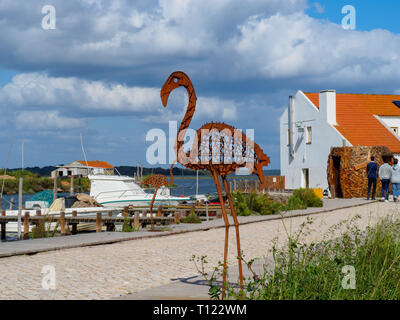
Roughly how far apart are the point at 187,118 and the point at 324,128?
3578 centimetres

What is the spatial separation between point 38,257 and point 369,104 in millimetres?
40263

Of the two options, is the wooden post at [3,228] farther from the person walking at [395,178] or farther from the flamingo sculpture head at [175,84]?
the flamingo sculpture head at [175,84]

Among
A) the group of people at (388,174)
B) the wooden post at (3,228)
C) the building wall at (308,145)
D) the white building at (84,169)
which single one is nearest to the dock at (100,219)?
the wooden post at (3,228)

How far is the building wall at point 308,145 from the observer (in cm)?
4200

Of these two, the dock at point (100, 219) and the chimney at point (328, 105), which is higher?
the chimney at point (328, 105)

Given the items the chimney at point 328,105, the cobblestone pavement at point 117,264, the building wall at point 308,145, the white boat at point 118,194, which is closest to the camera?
the cobblestone pavement at point 117,264

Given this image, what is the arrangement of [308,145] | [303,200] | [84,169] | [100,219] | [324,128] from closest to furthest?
[100,219] → [303,200] → [324,128] → [308,145] → [84,169]

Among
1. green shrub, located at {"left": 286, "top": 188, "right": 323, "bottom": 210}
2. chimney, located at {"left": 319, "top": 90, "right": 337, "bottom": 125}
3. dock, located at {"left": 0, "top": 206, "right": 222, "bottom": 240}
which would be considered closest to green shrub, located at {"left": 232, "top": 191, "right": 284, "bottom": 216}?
dock, located at {"left": 0, "top": 206, "right": 222, "bottom": 240}

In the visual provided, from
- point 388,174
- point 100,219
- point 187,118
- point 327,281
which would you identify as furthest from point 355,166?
point 327,281

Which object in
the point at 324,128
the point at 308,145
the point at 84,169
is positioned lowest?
the point at 84,169

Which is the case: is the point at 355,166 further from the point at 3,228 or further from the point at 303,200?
the point at 3,228

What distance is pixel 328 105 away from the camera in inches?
1661

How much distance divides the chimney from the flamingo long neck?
35.6m
